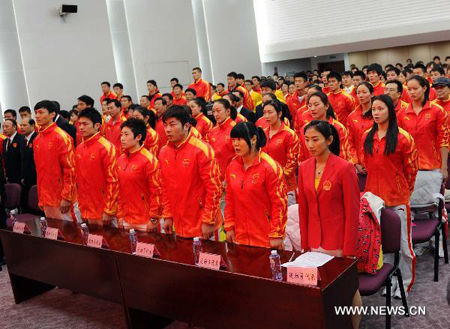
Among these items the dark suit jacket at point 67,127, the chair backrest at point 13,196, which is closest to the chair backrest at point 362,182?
the chair backrest at point 13,196

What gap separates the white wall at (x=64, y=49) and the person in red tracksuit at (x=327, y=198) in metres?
9.40

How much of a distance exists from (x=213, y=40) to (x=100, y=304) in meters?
12.6

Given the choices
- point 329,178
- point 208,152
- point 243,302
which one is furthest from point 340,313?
point 208,152

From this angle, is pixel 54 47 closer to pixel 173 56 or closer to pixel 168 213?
pixel 173 56

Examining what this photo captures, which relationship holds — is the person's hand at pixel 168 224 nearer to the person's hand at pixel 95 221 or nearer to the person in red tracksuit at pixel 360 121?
the person's hand at pixel 95 221

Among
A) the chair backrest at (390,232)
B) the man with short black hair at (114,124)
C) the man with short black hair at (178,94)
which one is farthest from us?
the man with short black hair at (178,94)

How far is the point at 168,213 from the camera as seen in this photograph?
12.4 ft

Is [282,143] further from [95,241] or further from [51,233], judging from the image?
[51,233]

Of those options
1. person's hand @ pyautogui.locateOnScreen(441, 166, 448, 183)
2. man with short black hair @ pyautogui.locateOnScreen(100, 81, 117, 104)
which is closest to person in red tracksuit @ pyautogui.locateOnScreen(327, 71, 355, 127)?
person's hand @ pyautogui.locateOnScreen(441, 166, 448, 183)

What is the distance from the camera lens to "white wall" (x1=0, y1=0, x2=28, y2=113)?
10.5 metres

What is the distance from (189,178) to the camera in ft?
11.7

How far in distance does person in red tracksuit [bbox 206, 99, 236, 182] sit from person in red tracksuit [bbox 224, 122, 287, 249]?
2407mm

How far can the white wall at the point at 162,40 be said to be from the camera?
13.2 meters

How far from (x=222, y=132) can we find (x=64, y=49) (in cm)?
715
